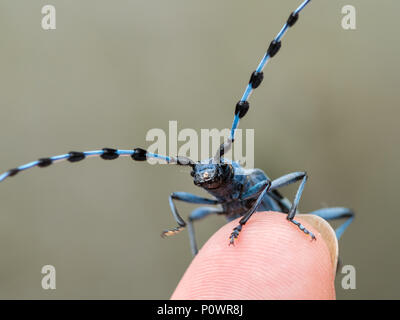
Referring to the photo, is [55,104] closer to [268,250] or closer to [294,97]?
[294,97]

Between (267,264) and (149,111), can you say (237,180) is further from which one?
(149,111)

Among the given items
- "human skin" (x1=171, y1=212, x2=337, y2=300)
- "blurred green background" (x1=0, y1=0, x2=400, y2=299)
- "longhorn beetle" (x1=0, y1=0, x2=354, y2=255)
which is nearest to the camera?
"human skin" (x1=171, y1=212, x2=337, y2=300)

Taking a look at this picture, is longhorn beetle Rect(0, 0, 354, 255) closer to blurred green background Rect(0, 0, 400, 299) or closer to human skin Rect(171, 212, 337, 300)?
human skin Rect(171, 212, 337, 300)

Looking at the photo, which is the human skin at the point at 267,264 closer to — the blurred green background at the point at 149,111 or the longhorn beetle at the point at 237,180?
the longhorn beetle at the point at 237,180

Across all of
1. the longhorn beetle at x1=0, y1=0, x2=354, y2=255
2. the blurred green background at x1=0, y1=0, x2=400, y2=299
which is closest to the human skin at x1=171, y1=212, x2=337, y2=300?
the longhorn beetle at x1=0, y1=0, x2=354, y2=255

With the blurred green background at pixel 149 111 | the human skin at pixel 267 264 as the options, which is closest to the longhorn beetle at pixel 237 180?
the human skin at pixel 267 264
